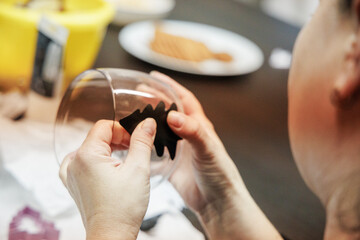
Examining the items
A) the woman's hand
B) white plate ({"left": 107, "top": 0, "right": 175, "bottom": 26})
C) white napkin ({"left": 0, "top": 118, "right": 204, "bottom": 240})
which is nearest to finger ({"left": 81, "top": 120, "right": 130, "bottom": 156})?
the woman's hand

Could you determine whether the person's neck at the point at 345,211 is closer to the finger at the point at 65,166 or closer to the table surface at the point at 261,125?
the table surface at the point at 261,125

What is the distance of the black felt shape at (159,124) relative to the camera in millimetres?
448

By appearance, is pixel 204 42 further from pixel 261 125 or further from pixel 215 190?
pixel 215 190

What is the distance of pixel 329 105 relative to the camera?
44 cm

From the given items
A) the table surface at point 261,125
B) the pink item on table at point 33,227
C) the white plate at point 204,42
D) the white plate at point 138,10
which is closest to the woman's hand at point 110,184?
the pink item on table at point 33,227

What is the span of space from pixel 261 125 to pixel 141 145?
16.1 inches

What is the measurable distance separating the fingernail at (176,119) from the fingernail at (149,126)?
0.08 feet

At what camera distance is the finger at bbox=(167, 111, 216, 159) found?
0.48 meters

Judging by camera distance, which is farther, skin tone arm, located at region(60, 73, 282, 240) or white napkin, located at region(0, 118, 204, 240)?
white napkin, located at region(0, 118, 204, 240)

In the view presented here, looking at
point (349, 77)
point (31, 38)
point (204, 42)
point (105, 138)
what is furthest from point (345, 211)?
point (204, 42)

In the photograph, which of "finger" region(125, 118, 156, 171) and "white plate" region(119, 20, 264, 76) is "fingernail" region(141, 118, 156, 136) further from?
"white plate" region(119, 20, 264, 76)

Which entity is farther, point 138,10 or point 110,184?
point 138,10

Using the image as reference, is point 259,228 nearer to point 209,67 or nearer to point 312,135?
point 312,135

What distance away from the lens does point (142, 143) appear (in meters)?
0.43
